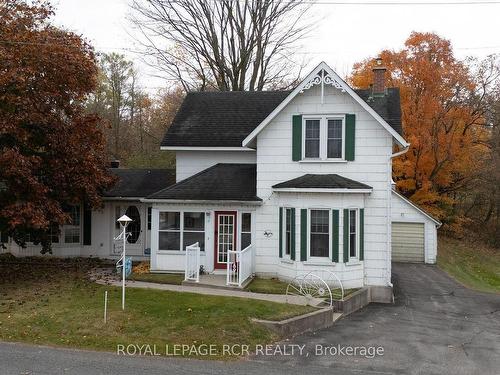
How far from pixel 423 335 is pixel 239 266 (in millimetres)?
5817

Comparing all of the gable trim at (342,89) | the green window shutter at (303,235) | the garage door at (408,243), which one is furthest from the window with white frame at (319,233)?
the garage door at (408,243)

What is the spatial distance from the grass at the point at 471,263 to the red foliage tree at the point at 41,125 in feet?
56.1

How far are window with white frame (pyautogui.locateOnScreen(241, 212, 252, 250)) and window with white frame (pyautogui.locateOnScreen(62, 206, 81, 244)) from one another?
860 cm

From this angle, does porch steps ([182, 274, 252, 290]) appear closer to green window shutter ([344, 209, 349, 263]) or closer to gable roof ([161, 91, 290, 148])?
green window shutter ([344, 209, 349, 263])

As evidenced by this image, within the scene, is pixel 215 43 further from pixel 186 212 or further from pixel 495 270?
pixel 495 270

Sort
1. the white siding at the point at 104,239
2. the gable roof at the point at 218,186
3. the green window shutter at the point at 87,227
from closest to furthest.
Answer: the gable roof at the point at 218,186 → the white siding at the point at 104,239 → the green window shutter at the point at 87,227

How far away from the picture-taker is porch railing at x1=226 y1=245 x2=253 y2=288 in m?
15.3

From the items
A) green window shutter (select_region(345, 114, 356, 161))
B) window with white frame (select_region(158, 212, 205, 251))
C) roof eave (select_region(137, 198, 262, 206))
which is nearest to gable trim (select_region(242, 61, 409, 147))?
green window shutter (select_region(345, 114, 356, 161))

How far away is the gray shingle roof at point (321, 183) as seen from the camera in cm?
1568

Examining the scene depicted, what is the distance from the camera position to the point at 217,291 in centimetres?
1487

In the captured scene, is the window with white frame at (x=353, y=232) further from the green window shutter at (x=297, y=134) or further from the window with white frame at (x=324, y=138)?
the green window shutter at (x=297, y=134)

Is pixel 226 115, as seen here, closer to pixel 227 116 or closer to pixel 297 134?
pixel 227 116

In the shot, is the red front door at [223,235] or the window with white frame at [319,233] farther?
the red front door at [223,235]

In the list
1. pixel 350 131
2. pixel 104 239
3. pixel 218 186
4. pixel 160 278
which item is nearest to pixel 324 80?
pixel 350 131
